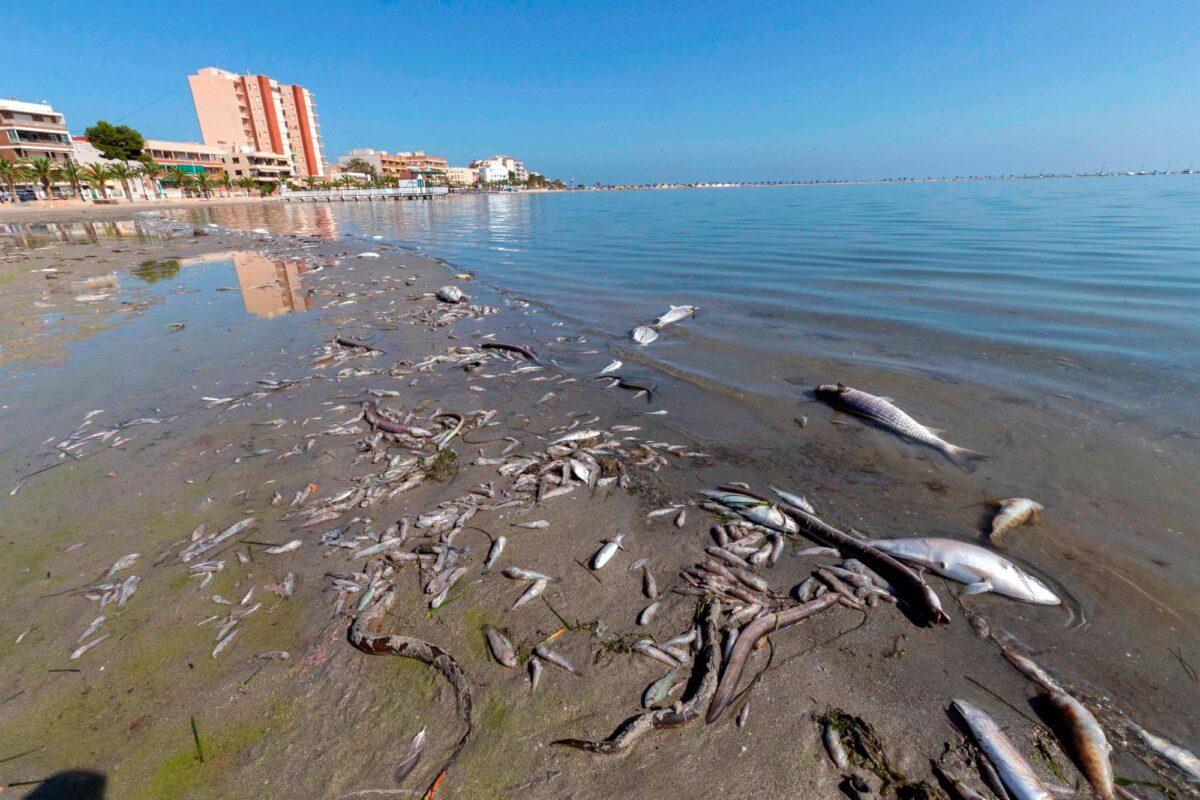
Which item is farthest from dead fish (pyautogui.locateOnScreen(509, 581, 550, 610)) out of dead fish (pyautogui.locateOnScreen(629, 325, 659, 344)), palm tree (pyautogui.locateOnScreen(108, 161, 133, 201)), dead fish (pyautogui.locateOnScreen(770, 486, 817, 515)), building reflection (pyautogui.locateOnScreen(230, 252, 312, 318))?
palm tree (pyautogui.locateOnScreen(108, 161, 133, 201))

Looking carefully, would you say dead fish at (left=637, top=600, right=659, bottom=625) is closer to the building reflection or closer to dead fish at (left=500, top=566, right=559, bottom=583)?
dead fish at (left=500, top=566, right=559, bottom=583)

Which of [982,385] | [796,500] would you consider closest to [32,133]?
[796,500]

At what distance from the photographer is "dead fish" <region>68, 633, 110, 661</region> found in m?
3.73

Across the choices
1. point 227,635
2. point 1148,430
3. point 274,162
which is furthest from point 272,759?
point 274,162

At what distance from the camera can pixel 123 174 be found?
80562mm

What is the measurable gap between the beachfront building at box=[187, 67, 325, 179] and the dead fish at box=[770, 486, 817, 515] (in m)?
157

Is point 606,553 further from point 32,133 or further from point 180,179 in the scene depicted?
point 32,133

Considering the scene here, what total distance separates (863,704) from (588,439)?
14.1 ft

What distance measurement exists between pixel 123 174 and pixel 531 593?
115 meters

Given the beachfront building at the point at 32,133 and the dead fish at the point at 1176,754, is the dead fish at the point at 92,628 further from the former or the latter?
the beachfront building at the point at 32,133

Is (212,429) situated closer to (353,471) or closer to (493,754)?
(353,471)

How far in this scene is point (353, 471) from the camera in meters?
6.17

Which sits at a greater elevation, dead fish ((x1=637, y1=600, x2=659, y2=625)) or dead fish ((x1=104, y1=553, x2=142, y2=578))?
dead fish ((x1=104, y1=553, x2=142, y2=578))

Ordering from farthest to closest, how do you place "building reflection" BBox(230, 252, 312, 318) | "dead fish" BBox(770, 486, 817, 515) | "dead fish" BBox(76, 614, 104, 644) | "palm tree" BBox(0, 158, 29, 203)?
"palm tree" BBox(0, 158, 29, 203) < "building reflection" BBox(230, 252, 312, 318) < "dead fish" BBox(770, 486, 817, 515) < "dead fish" BBox(76, 614, 104, 644)
